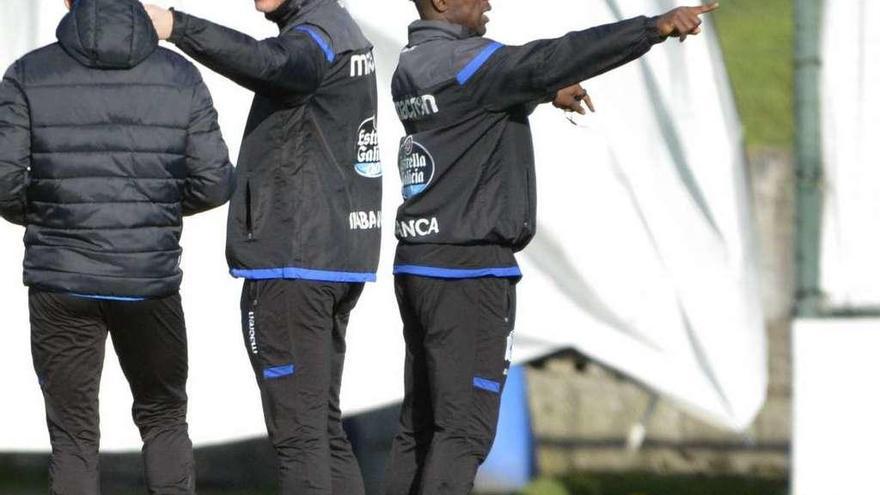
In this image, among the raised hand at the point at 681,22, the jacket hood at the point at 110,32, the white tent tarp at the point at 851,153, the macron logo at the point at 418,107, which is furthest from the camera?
the white tent tarp at the point at 851,153

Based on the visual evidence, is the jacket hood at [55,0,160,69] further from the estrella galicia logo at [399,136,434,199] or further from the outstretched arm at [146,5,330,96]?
the estrella galicia logo at [399,136,434,199]

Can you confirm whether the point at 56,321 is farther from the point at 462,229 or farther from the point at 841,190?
the point at 841,190

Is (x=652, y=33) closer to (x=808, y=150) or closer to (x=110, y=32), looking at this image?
Answer: (x=110, y=32)

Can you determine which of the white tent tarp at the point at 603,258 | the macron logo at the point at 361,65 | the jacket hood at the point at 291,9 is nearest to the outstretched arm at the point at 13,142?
the jacket hood at the point at 291,9

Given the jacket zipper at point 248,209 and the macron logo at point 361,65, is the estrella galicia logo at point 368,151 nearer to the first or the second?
the macron logo at point 361,65

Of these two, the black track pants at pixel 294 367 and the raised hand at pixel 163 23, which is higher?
the raised hand at pixel 163 23

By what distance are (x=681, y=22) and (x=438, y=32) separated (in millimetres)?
795

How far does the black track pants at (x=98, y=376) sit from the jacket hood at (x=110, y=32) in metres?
0.67

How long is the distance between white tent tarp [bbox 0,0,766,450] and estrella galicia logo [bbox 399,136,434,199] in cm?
130

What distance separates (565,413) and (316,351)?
10.4 ft

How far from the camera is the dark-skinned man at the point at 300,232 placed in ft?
16.2

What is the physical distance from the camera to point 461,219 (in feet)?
16.3

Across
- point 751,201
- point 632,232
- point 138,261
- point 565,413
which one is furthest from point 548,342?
point 138,261

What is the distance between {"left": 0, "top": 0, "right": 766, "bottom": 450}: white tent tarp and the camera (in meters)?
6.33
